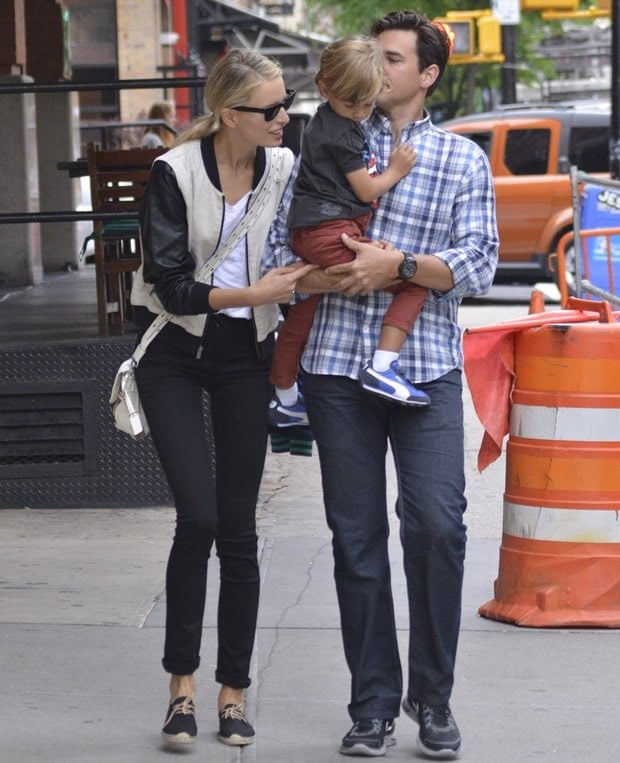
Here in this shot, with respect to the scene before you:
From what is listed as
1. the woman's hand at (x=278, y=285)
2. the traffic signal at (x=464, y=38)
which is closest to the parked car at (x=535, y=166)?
the traffic signal at (x=464, y=38)

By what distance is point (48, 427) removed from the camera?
7312 mm

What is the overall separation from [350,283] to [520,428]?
1628 mm

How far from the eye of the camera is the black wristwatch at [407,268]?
4.00 metres

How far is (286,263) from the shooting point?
414cm

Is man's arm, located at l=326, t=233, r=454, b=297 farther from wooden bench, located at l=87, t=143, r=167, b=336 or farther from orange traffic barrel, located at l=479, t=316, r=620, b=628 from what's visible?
wooden bench, located at l=87, t=143, r=167, b=336

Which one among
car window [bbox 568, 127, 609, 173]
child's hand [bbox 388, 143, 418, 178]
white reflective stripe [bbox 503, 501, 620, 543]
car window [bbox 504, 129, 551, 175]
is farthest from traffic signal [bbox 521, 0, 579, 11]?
child's hand [bbox 388, 143, 418, 178]

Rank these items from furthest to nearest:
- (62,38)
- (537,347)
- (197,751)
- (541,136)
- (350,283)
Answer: (541,136) < (62,38) < (537,347) < (197,751) < (350,283)

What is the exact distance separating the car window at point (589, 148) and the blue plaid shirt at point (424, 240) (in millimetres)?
15452

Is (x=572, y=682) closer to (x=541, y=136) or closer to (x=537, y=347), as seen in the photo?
(x=537, y=347)

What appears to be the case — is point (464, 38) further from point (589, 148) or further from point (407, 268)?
point (407, 268)

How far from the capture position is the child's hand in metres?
4.00

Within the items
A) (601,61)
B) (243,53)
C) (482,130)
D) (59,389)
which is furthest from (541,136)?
(601,61)

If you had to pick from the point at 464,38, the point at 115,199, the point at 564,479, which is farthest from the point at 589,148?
the point at 564,479

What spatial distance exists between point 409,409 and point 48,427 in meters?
3.50
